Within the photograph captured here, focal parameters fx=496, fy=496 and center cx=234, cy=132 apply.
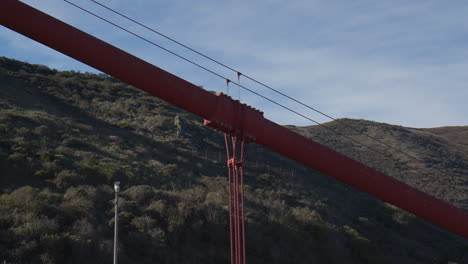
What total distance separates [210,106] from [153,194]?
2023 centimetres

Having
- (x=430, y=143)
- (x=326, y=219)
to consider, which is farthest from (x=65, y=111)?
(x=430, y=143)

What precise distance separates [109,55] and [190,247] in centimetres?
1913

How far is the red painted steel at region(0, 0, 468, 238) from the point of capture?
10289mm

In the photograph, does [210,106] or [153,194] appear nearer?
[210,106]

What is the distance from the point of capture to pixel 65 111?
47.5 metres

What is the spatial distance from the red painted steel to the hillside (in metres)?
14.3

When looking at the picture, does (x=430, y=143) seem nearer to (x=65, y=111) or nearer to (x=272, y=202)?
(x=272, y=202)

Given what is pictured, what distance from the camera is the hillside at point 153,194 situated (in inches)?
998

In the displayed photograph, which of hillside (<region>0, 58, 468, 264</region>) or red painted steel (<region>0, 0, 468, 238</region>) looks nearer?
red painted steel (<region>0, 0, 468, 238</region>)

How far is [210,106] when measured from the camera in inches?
450

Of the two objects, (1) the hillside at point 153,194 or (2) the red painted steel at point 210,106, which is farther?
(1) the hillside at point 153,194

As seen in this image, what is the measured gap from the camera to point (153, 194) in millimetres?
30656

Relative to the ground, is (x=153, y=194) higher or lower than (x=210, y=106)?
lower

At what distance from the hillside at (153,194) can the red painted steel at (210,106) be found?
46.8 feet
